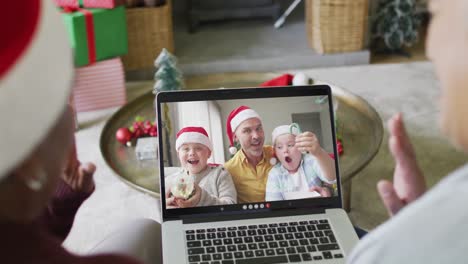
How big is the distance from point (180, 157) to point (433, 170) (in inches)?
54.4

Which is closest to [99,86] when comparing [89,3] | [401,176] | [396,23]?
[89,3]

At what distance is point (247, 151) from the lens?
1.29 metres

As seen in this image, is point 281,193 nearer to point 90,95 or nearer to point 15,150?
point 15,150

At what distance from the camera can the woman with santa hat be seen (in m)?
0.56

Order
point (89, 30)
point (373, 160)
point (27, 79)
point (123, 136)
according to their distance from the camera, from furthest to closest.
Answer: point (89, 30)
point (373, 160)
point (123, 136)
point (27, 79)

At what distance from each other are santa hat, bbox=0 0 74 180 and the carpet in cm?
98

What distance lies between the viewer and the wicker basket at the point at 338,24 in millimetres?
3188

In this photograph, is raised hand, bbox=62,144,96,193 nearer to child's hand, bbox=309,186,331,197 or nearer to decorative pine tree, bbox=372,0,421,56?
child's hand, bbox=309,186,331,197

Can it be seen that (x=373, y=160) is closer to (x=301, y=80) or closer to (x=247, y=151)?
(x=301, y=80)

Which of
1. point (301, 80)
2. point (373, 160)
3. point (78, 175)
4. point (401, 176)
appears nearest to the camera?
point (401, 176)

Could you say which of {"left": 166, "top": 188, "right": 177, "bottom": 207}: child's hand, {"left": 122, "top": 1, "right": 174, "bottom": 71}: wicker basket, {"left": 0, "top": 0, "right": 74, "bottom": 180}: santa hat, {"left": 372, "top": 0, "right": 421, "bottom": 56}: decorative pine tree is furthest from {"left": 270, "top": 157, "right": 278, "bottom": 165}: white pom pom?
{"left": 372, "top": 0, "right": 421, "bottom": 56}: decorative pine tree

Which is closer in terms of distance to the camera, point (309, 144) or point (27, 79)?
point (27, 79)

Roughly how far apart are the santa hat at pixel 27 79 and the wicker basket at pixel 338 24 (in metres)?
2.74

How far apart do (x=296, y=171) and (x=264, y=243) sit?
18 cm
